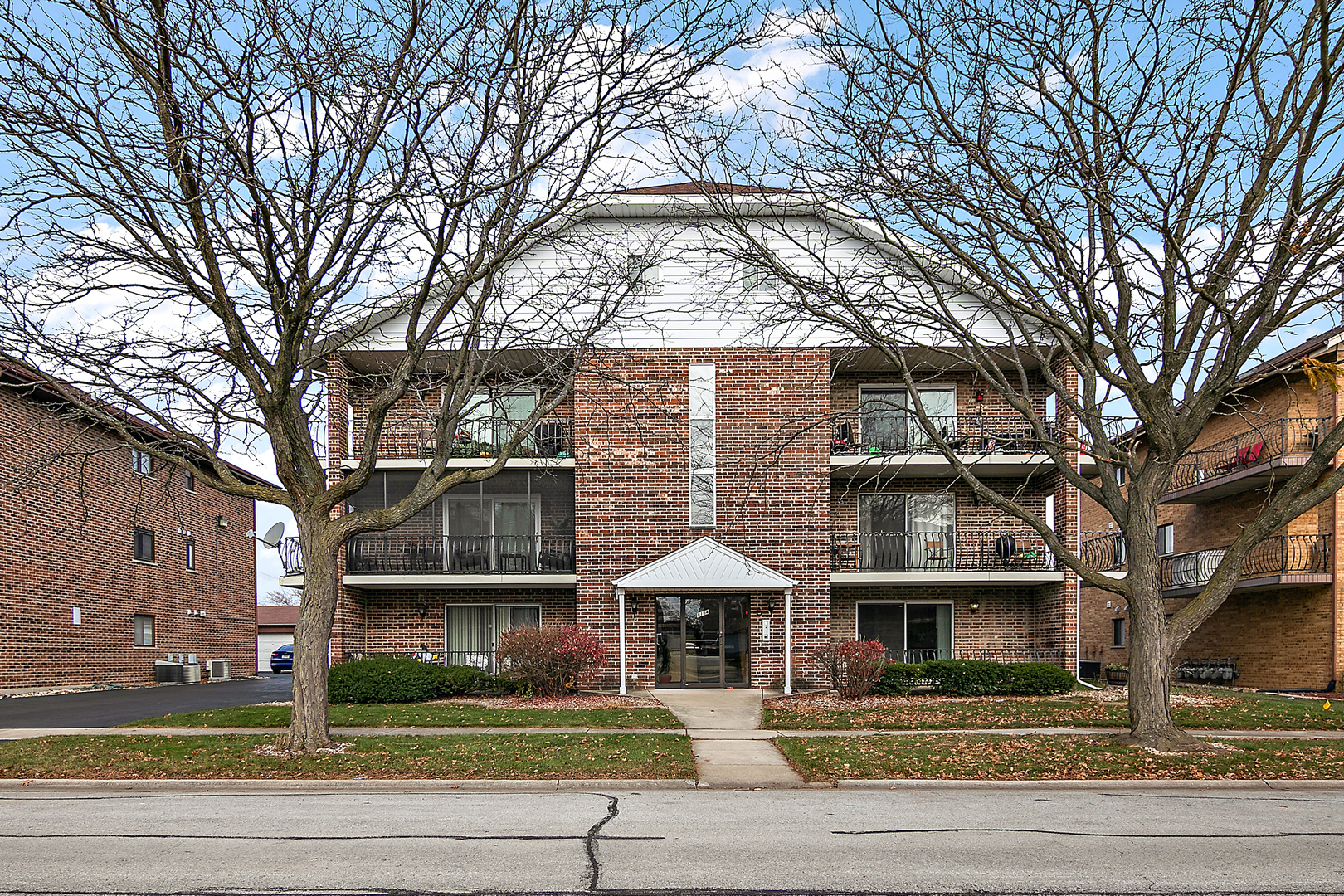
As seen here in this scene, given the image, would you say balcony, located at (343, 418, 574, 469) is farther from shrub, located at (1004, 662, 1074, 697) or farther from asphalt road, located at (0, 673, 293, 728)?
shrub, located at (1004, 662, 1074, 697)

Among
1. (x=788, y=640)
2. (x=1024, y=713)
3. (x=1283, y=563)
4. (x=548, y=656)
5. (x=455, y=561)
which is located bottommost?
(x=1024, y=713)

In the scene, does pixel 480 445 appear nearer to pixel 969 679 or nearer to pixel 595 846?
pixel 969 679

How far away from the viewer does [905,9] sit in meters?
12.4

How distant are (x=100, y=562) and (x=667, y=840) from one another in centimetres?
2444

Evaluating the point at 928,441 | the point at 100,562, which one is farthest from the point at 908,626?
the point at 100,562

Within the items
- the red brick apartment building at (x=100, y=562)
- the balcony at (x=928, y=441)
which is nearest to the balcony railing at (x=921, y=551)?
the balcony at (x=928, y=441)

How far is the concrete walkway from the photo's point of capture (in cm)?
1150

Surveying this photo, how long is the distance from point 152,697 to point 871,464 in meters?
16.0

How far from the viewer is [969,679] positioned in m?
19.8

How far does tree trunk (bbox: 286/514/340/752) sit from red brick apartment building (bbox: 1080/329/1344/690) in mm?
16900

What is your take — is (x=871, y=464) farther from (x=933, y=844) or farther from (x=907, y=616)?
(x=933, y=844)

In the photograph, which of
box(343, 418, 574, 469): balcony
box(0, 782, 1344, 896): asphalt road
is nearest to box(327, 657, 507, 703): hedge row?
box(343, 418, 574, 469): balcony

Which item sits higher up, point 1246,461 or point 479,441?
point 479,441

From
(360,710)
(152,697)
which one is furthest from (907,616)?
(152,697)
